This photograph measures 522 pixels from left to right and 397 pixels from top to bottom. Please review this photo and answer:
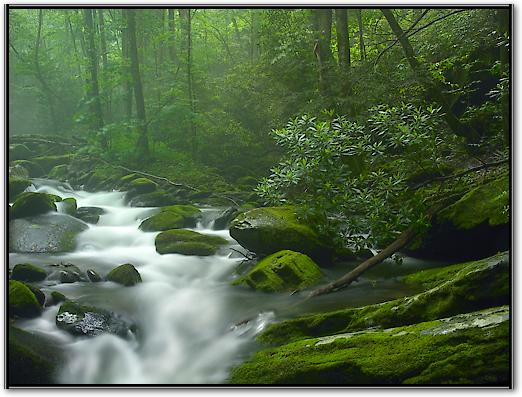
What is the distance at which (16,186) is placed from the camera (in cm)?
398

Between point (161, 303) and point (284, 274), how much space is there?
1174 millimetres

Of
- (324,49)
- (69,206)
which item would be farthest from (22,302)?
(324,49)

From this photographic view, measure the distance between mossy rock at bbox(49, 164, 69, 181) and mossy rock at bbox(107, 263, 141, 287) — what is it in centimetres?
129

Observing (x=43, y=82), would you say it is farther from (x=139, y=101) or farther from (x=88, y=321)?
(x=88, y=321)

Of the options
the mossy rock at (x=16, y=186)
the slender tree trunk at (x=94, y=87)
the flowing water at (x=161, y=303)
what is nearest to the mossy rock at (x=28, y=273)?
the flowing water at (x=161, y=303)

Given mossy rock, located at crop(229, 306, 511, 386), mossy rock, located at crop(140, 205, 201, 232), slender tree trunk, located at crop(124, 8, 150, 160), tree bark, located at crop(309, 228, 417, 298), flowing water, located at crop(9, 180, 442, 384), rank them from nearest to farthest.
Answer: mossy rock, located at crop(229, 306, 511, 386) → flowing water, located at crop(9, 180, 442, 384) → tree bark, located at crop(309, 228, 417, 298) → slender tree trunk, located at crop(124, 8, 150, 160) → mossy rock, located at crop(140, 205, 201, 232)

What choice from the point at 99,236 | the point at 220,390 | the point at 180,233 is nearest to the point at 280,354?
the point at 220,390

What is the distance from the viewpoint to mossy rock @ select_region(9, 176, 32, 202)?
3.67 meters

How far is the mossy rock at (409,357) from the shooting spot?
2641mm

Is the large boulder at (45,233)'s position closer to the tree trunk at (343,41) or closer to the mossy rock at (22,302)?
the mossy rock at (22,302)

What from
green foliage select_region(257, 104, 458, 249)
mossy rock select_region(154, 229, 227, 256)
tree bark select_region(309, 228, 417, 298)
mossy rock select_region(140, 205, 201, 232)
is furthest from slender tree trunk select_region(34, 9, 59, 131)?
tree bark select_region(309, 228, 417, 298)

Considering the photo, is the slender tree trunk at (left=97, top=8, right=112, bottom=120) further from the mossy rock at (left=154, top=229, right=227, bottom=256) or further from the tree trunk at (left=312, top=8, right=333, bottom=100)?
the tree trunk at (left=312, top=8, right=333, bottom=100)

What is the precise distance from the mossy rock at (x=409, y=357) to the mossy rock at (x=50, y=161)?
2.75 meters

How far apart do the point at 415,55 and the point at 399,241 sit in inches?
75.2
